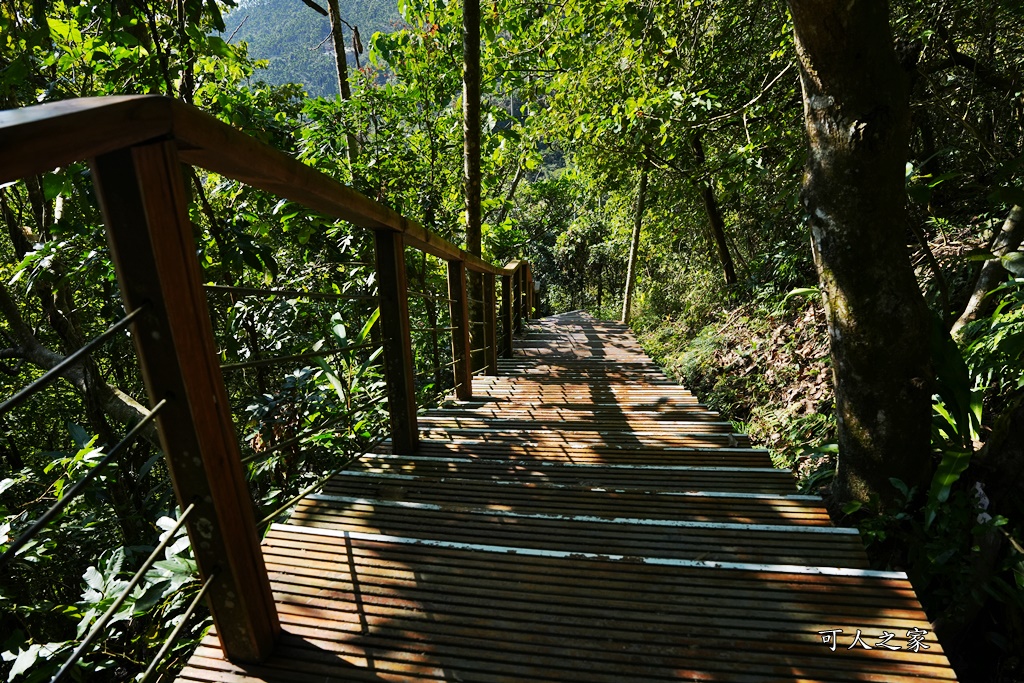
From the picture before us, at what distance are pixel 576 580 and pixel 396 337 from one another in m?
1.22

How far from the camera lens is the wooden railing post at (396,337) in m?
2.09

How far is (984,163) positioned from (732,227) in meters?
4.49

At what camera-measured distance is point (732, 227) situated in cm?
828

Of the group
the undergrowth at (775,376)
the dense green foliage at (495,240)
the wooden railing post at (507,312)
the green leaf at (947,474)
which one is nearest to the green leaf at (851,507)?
the dense green foliage at (495,240)

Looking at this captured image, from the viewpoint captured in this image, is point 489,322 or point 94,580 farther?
point 489,322

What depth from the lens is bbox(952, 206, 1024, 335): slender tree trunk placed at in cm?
266

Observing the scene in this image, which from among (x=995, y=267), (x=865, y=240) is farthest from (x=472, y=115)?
(x=995, y=267)

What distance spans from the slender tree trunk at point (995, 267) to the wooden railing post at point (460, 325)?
2891 millimetres

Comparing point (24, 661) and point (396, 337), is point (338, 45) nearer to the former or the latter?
point (396, 337)

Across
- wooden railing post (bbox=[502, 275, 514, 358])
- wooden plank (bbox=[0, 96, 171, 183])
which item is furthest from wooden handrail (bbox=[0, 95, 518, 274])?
wooden railing post (bbox=[502, 275, 514, 358])

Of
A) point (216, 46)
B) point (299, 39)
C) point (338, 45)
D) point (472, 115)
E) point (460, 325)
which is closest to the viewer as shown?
point (216, 46)

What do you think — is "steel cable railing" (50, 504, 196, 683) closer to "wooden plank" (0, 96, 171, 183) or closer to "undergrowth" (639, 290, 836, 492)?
"wooden plank" (0, 96, 171, 183)

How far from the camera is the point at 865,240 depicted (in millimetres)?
1804

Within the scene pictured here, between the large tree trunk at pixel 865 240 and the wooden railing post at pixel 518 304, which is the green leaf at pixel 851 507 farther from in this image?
the wooden railing post at pixel 518 304
